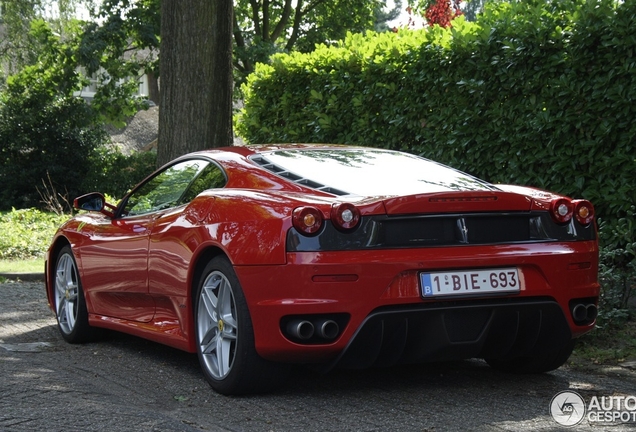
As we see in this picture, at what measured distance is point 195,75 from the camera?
11039 millimetres

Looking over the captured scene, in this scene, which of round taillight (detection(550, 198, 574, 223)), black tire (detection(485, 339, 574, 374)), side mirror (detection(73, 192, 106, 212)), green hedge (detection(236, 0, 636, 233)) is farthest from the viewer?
green hedge (detection(236, 0, 636, 233))

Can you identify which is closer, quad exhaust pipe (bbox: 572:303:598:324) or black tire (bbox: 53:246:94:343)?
quad exhaust pipe (bbox: 572:303:598:324)

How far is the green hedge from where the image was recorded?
8.11m

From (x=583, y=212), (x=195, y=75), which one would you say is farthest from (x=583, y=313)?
(x=195, y=75)

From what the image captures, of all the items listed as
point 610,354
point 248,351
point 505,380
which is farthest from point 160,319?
point 610,354

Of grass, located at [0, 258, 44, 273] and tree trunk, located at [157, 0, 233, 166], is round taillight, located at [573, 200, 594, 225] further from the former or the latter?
grass, located at [0, 258, 44, 273]

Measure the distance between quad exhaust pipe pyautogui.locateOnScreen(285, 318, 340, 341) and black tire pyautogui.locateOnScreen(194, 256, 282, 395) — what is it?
292mm

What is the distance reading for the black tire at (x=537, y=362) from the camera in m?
5.84

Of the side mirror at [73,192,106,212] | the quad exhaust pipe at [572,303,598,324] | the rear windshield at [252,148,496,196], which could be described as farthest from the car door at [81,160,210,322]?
the quad exhaust pipe at [572,303,598,324]

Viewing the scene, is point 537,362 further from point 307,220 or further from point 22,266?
point 22,266

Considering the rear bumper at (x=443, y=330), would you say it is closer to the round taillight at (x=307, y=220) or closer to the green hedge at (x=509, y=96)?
the round taillight at (x=307, y=220)

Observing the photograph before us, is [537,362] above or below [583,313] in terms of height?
below

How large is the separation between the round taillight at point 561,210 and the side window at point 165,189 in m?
2.18

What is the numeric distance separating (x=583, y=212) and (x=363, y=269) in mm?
1423
